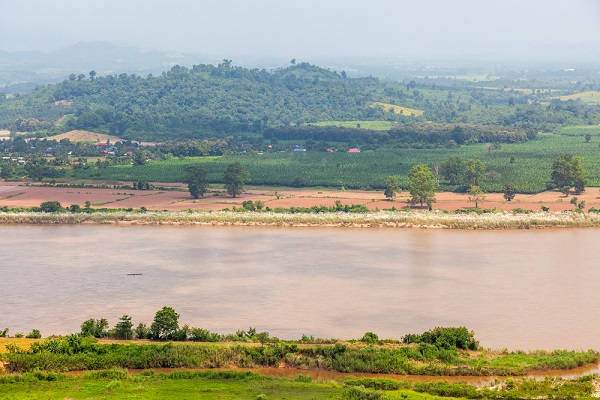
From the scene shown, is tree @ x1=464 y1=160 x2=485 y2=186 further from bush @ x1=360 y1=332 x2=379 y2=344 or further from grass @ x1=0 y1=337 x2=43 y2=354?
grass @ x1=0 y1=337 x2=43 y2=354

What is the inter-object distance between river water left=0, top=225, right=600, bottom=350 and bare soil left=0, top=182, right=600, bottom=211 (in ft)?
17.8

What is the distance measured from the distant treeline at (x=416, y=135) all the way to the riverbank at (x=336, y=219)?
100 feet

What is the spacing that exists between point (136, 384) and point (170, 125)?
67.5 m

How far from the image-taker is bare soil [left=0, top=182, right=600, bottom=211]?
1718 inches

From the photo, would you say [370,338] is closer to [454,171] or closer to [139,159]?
[454,171]

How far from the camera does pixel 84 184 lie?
5203cm

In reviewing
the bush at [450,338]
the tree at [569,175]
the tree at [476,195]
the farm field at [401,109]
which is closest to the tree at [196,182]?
the tree at [476,195]

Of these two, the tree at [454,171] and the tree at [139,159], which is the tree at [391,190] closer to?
the tree at [454,171]

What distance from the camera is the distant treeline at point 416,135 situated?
71812 mm

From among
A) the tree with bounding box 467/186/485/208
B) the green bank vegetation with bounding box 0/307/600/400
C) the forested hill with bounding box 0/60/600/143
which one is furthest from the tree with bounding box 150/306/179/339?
the forested hill with bounding box 0/60/600/143

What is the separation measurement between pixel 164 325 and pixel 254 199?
2334 cm

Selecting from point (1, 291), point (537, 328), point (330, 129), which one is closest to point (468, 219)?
point (537, 328)

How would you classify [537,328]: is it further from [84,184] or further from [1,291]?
[84,184]

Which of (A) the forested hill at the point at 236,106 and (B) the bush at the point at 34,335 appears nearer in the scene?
(B) the bush at the point at 34,335
